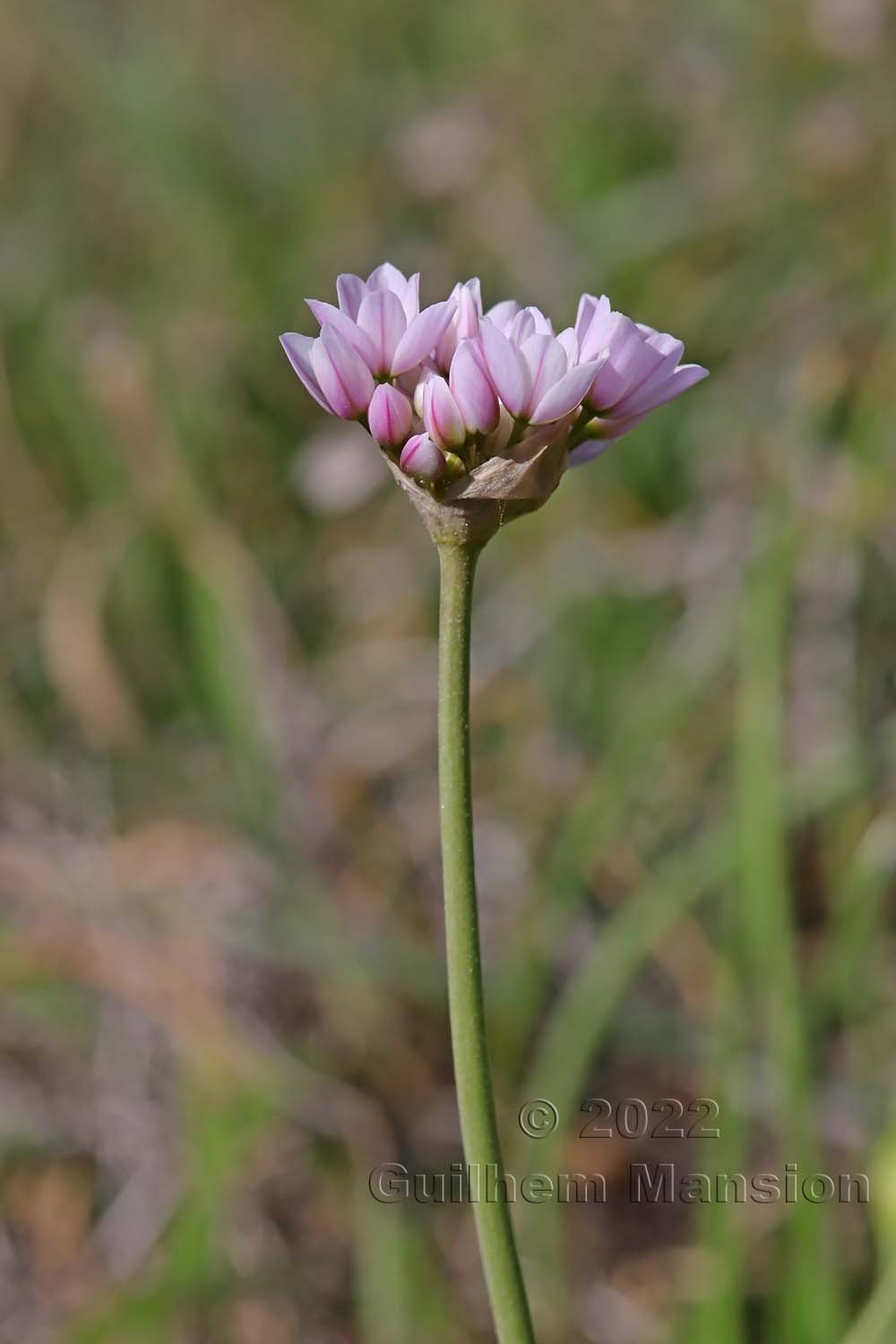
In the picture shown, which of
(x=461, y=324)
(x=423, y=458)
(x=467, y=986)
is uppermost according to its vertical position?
(x=461, y=324)

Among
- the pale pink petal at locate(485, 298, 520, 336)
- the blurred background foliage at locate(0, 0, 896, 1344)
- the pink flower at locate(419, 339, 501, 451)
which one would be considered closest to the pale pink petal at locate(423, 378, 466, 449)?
the pink flower at locate(419, 339, 501, 451)

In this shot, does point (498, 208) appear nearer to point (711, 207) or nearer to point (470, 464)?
point (711, 207)

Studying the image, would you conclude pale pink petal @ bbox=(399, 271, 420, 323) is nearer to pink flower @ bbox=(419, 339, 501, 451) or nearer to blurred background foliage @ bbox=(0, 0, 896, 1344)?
pink flower @ bbox=(419, 339, 501, 451)

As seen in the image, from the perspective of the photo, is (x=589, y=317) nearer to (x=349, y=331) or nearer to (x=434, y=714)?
(x=349, y=331)

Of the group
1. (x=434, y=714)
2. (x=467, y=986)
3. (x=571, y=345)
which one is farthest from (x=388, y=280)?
(x=434, y=714)

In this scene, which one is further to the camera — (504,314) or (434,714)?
(434,714)

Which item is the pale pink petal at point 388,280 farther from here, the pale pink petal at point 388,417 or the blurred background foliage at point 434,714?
the blurred background foliage at point 434,714
